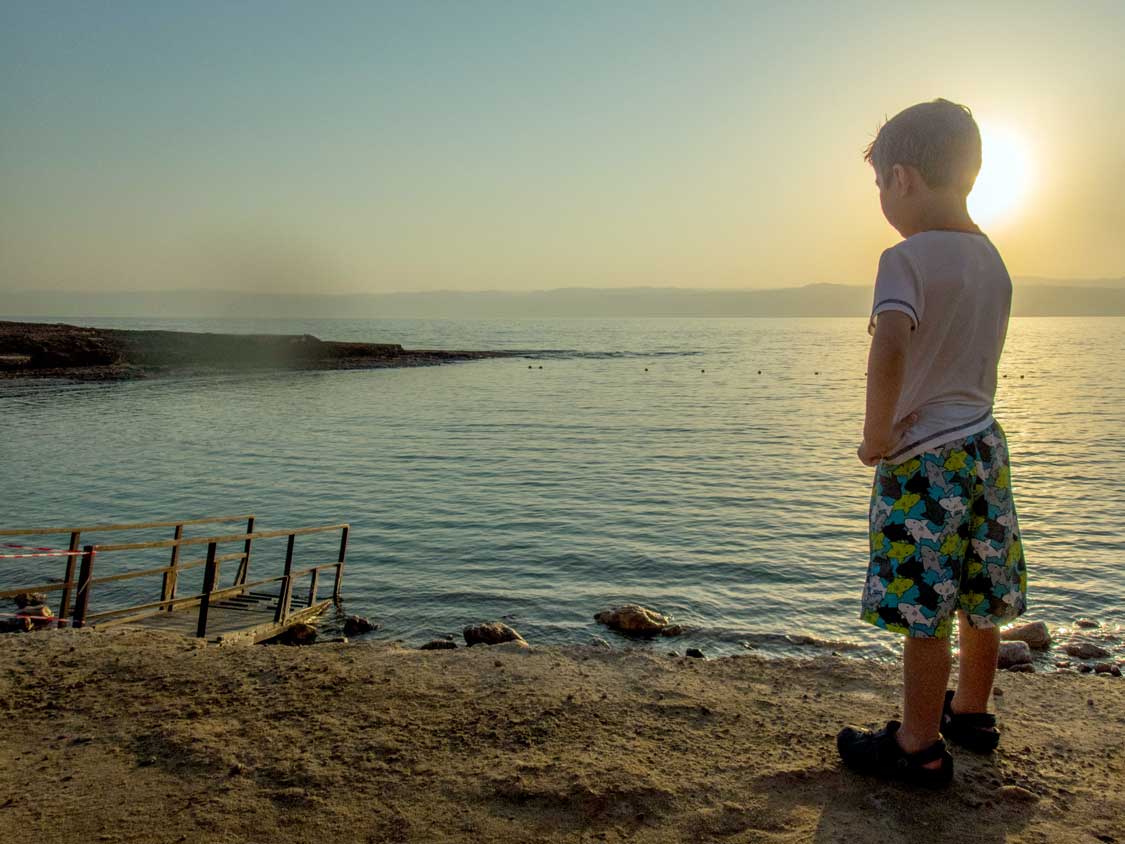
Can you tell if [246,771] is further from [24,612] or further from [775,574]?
[775,574]

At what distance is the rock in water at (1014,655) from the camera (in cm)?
827

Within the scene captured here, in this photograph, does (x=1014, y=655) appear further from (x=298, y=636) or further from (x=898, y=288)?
(x=298, y=636)

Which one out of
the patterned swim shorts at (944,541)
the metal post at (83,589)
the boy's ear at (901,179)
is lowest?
the metal post at (83,589)

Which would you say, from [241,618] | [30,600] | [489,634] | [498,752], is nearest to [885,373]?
[498,752]

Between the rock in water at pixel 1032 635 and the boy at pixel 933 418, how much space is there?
6.20m

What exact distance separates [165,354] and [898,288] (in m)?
68.1

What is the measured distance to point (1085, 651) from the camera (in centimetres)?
880

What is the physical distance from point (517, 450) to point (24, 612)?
16159 millimetres

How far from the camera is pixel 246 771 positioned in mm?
3867

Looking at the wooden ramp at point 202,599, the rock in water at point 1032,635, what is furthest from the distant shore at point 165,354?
the rock in water at point 1032,635

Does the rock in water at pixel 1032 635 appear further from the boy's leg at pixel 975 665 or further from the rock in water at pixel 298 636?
the rock in water at pixel 298 636

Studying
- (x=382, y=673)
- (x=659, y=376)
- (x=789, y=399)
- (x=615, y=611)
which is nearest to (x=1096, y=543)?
(x=615, y=611)

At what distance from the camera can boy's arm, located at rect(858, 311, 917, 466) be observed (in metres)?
3.25

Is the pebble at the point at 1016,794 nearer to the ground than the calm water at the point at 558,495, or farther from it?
farther from it
